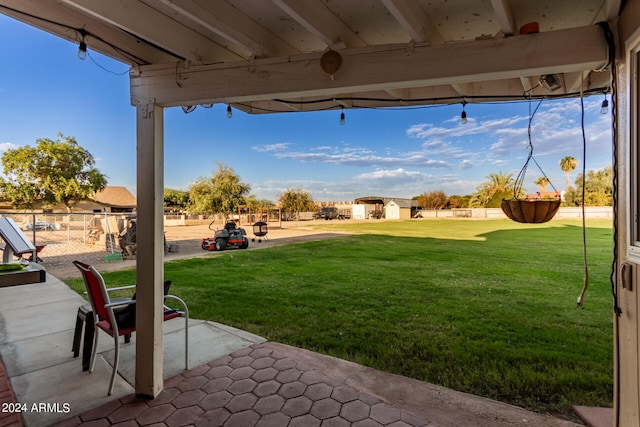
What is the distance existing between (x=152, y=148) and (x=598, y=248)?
12717 millimetres

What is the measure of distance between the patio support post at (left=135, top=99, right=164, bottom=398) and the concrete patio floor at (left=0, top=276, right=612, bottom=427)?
208 millimetres

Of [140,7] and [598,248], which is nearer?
[140,7]

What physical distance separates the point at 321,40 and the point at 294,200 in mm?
26286

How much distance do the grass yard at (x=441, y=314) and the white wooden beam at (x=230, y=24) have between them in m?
2.51

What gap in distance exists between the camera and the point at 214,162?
21.2 m

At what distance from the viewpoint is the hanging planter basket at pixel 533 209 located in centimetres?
216

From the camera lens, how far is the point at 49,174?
19656 mm

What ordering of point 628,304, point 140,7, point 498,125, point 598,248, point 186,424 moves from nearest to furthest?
1. point 628,304
2. point 140,7
3. point 186,424
4. point 598,248
5. point 498,125

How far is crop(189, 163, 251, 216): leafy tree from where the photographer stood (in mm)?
20906

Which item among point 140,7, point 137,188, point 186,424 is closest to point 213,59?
point 140,7

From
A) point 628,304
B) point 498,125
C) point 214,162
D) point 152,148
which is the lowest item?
point 628,304

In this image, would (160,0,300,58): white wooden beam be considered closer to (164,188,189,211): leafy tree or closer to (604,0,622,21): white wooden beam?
(604,0,622,21): white wooden beam

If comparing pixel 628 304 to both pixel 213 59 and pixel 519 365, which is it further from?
pixel 213 59

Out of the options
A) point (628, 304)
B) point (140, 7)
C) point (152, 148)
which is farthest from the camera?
point (152, 148)
